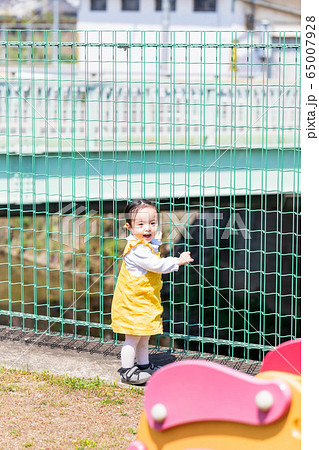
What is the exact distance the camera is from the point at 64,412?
4109 mm

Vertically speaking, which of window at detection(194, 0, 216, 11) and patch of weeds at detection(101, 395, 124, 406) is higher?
window at detection(194, 0, 216, 11)

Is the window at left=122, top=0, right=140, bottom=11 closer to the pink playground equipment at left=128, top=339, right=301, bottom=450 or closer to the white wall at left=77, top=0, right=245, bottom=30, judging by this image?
the white wall at left=77, top=0, right=245, bottom=30

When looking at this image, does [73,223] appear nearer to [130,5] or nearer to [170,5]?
[130,5]

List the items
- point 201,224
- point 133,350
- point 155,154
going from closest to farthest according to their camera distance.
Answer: point 133,350, point 155,154, point 201,224

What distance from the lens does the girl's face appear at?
170 inches

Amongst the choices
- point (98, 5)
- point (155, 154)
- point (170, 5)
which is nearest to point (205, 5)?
point (170, 5)

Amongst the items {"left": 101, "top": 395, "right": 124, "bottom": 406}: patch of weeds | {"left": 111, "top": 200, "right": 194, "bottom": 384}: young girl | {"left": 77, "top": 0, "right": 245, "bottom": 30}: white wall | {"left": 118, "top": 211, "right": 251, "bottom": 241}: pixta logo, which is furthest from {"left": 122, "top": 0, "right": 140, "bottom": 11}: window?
{"left": 101, "top": 395, "right": 124, "bottom": 406}: patch of weeds

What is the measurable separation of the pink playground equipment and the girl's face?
5.37 ft

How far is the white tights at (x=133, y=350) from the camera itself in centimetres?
452

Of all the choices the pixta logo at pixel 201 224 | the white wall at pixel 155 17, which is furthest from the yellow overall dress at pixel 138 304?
the white wall at pixel 155 17

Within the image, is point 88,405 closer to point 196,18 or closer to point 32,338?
point 32,338

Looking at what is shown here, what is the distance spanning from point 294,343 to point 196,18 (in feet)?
80.3

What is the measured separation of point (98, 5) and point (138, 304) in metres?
23.3

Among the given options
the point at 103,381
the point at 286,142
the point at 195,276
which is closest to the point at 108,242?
the point at 195,276
